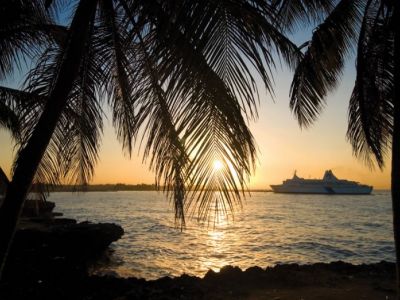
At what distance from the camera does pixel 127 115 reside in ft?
19.7

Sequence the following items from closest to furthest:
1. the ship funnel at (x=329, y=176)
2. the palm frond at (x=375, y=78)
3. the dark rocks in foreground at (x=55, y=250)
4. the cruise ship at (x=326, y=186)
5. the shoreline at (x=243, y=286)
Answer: the palm frond at (x=375, y=78) < the shoreline at (x=243, y=286) < the dark rocks in foreground at (x=55, y=250) < the cruise ship at (x=326, y=186) < the ship funnel at (x=329, y=176)

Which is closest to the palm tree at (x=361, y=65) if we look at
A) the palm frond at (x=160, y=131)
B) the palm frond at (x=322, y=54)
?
the palm frond at (x=322, y=54)

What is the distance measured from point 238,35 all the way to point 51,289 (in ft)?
31.2

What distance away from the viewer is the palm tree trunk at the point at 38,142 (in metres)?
3.29

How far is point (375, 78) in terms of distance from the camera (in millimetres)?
7266

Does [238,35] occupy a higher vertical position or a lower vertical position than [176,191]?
higher

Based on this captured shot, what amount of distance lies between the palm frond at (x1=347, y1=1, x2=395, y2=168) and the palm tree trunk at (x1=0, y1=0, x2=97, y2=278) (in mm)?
4558

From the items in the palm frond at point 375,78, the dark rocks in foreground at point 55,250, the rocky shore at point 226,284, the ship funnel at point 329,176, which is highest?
the ship funnel at point 329,176

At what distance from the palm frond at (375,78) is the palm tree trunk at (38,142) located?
456 cm

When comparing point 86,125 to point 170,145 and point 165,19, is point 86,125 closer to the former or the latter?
point 170,145

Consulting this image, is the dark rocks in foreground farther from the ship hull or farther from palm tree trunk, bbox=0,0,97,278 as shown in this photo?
the ship hull

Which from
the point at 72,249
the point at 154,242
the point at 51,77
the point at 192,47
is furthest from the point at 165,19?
the point at 154,242

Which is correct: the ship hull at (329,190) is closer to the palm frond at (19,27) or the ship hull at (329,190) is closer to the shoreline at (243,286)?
the shoreline at (243,286)

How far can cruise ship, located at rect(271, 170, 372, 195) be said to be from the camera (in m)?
124
